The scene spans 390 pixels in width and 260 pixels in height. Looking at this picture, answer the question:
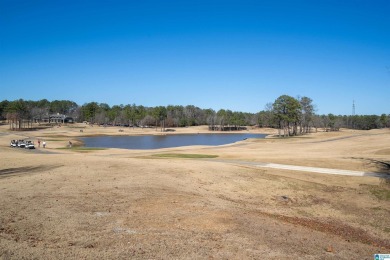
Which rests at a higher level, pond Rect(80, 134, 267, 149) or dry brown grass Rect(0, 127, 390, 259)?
dry brown grass Rect(0, 127, 390, 259)

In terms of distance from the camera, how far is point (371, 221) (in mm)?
16266

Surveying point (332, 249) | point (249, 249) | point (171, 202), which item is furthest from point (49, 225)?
point (332, 249)

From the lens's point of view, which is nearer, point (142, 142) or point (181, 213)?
point (181, 213)

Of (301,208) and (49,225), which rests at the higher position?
(49,225)

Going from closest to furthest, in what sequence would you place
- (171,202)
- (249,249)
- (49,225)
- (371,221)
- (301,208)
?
(249,249) → (49,225) → (171,202) → (371,221) → (301,208)

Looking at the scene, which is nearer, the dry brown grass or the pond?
the dry brown grass

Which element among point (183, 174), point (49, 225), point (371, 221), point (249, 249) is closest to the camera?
point (249, 249)

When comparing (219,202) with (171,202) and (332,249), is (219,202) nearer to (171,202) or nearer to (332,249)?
(171,202)

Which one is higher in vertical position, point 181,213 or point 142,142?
point 181,213

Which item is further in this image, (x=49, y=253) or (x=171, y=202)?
(x=171, y=202)

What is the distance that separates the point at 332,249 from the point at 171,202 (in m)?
7.40

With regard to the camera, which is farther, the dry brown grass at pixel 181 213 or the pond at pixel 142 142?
the pond at pixel 142 142

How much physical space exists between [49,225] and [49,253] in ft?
8.73

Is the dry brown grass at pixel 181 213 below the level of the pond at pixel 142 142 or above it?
above
